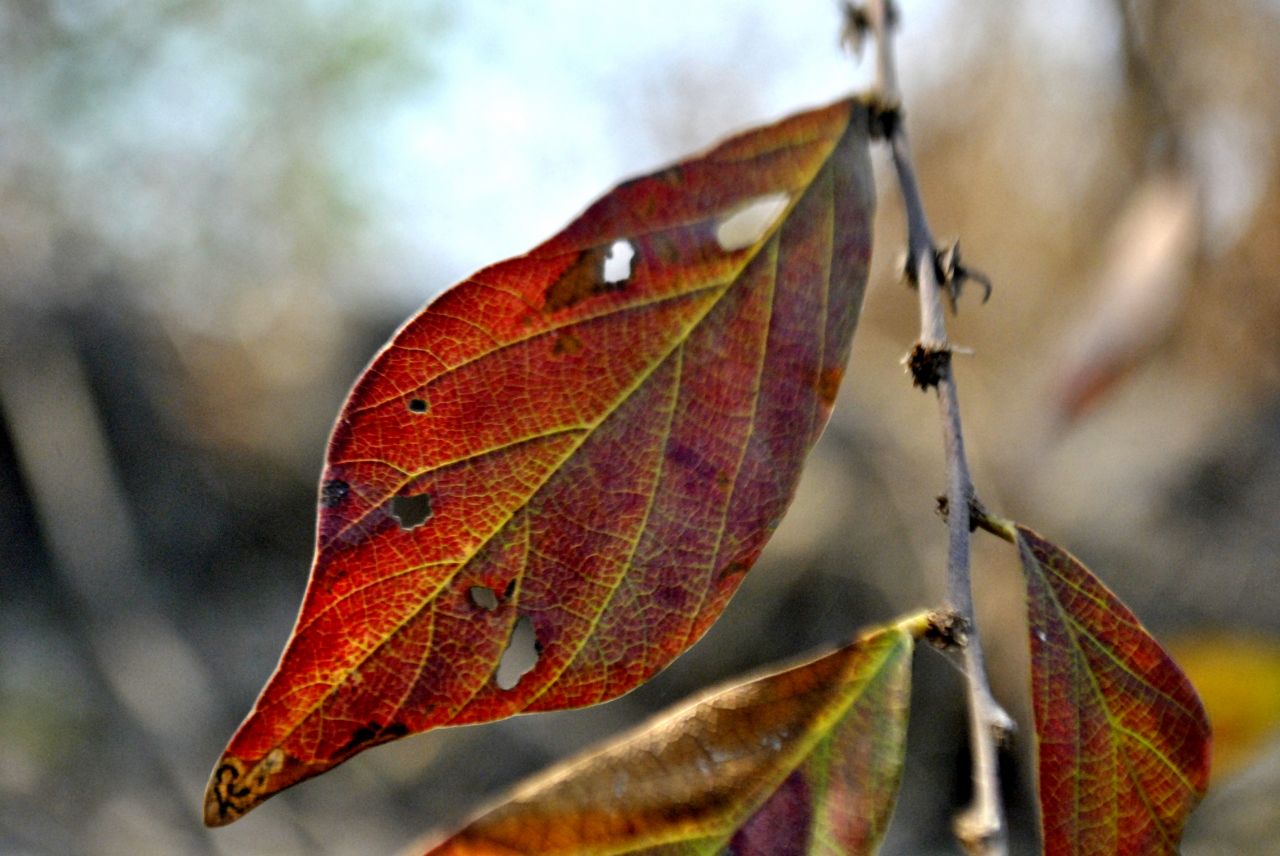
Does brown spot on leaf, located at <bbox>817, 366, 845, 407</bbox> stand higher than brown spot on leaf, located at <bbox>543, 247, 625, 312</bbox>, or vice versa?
brown spot on leaf, located at <bbox>543, 247, 625, 312</bbox>

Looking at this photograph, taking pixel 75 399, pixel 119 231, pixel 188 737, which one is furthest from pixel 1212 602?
pixel 119 231

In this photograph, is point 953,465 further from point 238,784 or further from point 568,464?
point 238,784

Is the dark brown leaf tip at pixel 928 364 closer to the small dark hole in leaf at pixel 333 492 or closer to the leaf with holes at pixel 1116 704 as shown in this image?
the leaf with holes at pixel 1116 704

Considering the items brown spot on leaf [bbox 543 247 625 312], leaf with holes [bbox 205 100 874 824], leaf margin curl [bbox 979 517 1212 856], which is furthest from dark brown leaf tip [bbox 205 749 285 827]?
leaf margin curl [bbox 979 517 1212 856]

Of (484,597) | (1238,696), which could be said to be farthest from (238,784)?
(1238,696)

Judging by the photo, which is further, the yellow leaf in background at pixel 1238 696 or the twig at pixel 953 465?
the yellow leaf in background at pixel 1238 696

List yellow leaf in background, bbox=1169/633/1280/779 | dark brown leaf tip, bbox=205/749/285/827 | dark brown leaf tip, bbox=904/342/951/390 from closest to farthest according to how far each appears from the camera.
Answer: dark brown leaf tip, bbox=205/749/285/827 → dark brown leaf tip, bbox=904/342/951/390 → yellow leaf in background, bbox=1169/633/1280/779

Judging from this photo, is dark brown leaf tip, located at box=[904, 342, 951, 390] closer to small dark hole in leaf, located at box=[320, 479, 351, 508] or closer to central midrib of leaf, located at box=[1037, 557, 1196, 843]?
central midrib of leaf, located at box=[1037, 557, 1196, 843]

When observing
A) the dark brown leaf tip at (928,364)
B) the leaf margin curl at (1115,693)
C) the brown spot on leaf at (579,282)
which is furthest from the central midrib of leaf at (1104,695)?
the brown spot on leaf at (579,282)

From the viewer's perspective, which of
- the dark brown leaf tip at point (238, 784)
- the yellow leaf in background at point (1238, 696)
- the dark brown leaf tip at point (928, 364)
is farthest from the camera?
the yellow leaf in background at point (1238, 696)
